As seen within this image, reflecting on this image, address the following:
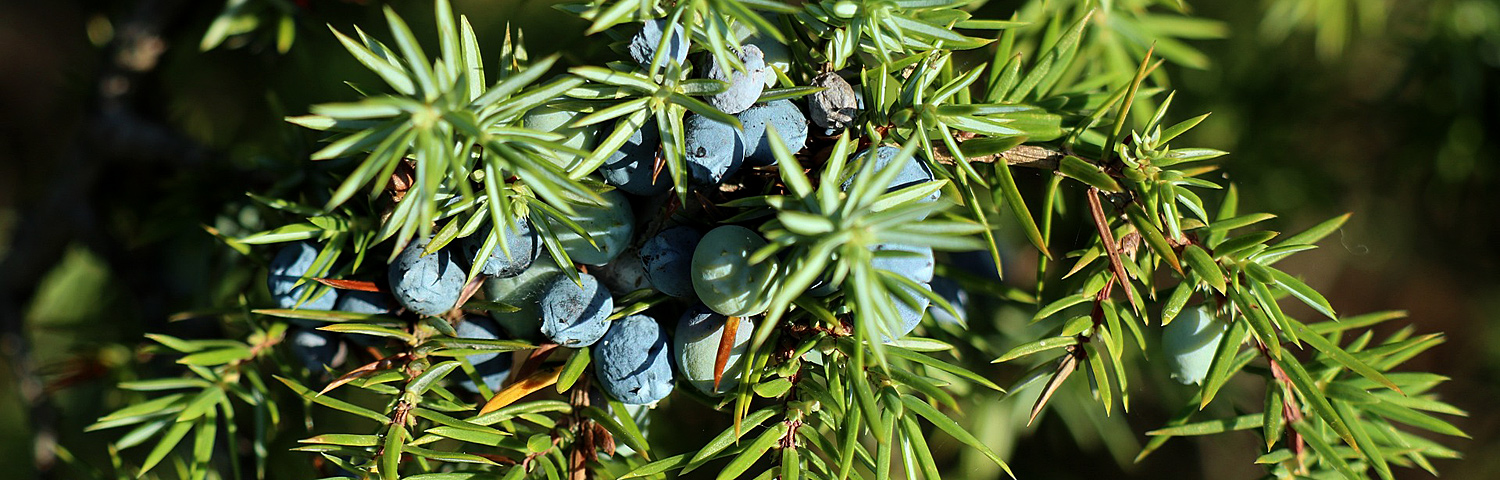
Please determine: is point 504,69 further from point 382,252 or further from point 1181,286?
point 1181,286

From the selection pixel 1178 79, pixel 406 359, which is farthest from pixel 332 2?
pixel 1178 79

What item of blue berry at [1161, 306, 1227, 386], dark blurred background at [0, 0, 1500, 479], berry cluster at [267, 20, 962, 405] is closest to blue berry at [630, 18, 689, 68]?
berry cluster at [267, 20, 962, 405]

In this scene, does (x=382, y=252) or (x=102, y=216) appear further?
(x=102, y=216)

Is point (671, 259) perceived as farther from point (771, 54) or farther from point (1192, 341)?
point (1192, 341)

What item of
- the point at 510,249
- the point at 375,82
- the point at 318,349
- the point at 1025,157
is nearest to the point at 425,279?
the point at 510,249

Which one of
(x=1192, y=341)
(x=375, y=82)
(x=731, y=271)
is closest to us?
(x=731, y=271)
